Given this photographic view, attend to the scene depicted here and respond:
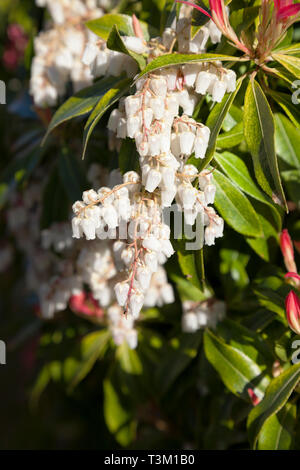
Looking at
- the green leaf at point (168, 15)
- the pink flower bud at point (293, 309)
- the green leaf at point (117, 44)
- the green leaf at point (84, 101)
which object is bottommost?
the pink flower bud at point (293, 309)

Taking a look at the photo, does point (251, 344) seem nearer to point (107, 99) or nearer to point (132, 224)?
point (132, 224)

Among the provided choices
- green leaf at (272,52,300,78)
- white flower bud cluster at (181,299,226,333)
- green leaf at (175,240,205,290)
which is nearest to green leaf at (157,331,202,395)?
white flower bud cluster at (181,299,226,333)

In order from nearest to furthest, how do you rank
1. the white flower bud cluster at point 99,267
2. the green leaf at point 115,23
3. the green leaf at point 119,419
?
the green leaf at point 115,23 → the white flower bud cluster at point 99,267 → the green leaf at point 119,419

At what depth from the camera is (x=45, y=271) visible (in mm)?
1549

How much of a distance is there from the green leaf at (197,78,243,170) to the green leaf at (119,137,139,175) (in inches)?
4.8

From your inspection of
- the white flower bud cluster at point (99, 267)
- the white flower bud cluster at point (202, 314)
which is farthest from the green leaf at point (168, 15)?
the white flower bud cluster at point (202, 314)

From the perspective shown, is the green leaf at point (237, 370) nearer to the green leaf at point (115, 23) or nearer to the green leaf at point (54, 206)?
the green leaf at point (54, 206)

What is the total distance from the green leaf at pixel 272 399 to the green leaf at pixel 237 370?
8 centimetres

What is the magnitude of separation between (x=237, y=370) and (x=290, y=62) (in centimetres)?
62

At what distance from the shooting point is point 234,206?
1011 mm

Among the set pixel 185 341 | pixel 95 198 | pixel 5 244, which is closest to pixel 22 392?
pixel 5 244

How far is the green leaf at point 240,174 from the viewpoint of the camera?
0.99m

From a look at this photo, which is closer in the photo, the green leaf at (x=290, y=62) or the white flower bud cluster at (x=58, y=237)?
the green leaf at (x=290, y=62)

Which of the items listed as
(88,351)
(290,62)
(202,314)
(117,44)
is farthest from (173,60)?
(88,351)
